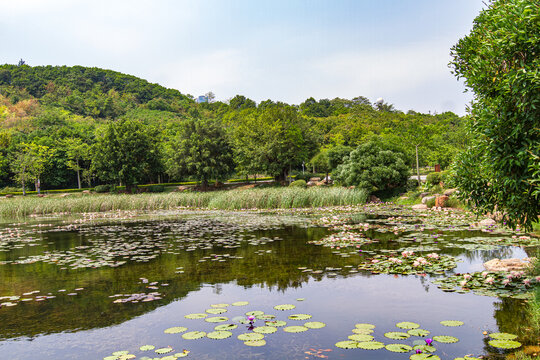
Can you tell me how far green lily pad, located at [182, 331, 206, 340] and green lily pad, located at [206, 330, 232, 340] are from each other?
7cm

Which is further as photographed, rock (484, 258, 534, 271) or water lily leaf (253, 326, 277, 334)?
rock (484, 258, 534, 271)

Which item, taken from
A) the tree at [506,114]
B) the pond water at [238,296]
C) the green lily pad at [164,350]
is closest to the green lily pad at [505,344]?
the pond water at [238,296]

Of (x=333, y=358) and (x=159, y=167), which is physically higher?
(x=159, y=167)

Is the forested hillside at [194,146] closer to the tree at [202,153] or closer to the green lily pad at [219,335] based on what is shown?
the tree at [202,153]

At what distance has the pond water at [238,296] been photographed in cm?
407

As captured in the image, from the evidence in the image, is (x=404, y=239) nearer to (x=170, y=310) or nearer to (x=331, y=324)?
(x=331, y=324)

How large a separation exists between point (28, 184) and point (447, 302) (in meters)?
54.7

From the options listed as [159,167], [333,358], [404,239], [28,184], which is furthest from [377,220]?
[28,184]

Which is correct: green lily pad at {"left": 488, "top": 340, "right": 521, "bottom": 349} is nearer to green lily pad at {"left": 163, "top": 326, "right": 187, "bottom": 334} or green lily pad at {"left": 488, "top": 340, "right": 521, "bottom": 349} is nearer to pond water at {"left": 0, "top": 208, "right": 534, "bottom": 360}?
pond water at {"left": 0, "top": 208, "right": 534, "bottom": 360}

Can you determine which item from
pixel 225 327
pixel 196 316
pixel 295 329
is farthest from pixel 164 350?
pixel 295 329

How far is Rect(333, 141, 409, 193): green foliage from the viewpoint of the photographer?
74.6ft

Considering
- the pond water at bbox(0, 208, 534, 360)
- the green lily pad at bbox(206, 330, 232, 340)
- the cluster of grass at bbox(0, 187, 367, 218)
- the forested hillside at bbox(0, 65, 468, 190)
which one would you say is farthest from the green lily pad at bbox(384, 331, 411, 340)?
the forested hillside at bbox(0, 65, 468, 190)

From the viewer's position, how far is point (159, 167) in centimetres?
4325

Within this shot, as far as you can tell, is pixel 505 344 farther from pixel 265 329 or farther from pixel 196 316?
pixel 196 316
